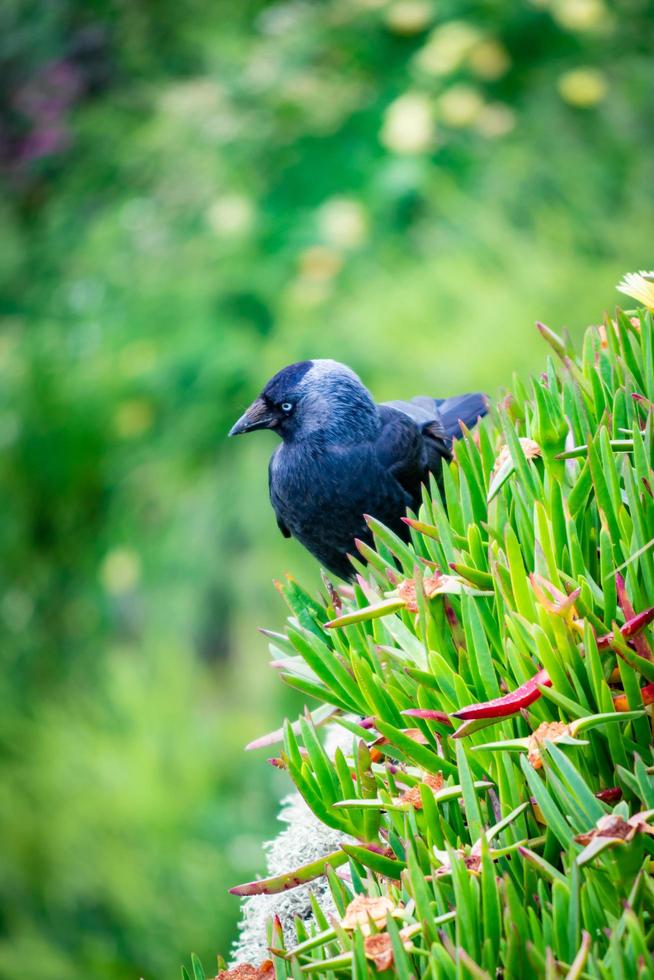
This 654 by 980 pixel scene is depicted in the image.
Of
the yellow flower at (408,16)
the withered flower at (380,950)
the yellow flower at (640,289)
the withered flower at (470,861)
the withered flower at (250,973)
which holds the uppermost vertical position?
the yellow flower at (408,16)

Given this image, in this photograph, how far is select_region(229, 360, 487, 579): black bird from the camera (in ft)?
5.91

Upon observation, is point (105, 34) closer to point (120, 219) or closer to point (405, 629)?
point (120, 219)

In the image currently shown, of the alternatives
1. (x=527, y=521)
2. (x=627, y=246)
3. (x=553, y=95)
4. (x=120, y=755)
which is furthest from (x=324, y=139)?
(x=527, y=521)

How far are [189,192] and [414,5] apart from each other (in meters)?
1.05

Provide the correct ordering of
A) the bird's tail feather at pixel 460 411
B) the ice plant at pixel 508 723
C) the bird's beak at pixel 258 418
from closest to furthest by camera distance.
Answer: the ice plant at pixel 508 723
the bird's beak at pixel 258 418
the bird's tail feather at pixel 460 411

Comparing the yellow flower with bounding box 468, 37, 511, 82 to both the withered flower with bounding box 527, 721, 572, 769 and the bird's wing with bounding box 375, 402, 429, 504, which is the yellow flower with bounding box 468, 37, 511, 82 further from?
the withered flower with bounding box 527, 721, 572, 769

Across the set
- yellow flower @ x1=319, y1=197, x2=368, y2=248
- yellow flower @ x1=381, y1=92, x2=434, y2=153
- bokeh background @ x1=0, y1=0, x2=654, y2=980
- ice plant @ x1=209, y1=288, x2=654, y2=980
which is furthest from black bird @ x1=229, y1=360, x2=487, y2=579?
yellow flower @ x1=381, y1=92, x2=434, y2=153

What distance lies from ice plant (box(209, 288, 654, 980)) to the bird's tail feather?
928mm

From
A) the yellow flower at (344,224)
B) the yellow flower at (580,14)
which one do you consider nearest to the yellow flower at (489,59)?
the yellow flower at (580,14)

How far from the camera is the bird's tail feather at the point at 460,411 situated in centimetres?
207

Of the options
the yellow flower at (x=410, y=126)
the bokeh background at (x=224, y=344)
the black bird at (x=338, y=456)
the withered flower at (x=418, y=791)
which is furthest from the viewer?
the yellow flower at (x=410, y=126)

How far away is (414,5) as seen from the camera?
12.1 feet

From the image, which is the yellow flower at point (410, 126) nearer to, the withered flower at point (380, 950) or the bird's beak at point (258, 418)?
the bird's beak at point (258, 418)

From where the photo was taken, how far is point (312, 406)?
1926 millimetres
